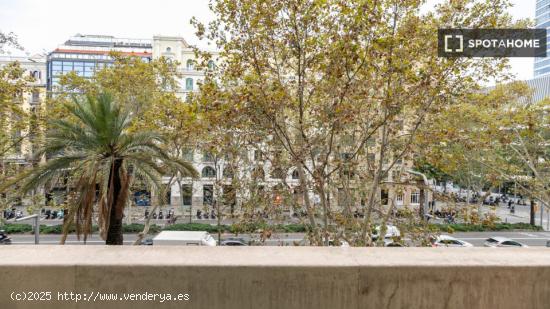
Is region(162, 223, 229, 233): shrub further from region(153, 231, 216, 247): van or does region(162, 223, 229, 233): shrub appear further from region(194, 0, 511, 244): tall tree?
region(194, 0, 511, 244): tall tree

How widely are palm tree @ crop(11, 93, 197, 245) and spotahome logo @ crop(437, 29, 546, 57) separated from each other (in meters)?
5.87

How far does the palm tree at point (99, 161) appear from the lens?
7934 millimetres

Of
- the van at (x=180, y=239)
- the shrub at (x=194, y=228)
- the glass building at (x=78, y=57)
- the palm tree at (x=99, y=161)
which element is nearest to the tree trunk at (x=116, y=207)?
the palm tree at (x=99, y=161)

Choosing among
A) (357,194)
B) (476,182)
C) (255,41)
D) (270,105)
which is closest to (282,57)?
(255,41)

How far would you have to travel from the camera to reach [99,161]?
831 centimetres

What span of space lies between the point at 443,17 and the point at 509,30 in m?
1.88

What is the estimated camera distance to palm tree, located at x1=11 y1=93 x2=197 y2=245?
7.93m

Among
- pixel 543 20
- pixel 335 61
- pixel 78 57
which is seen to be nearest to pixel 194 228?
pixel 335 61

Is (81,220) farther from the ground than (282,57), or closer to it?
closer to it

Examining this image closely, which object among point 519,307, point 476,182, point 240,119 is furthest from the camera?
point 476,182

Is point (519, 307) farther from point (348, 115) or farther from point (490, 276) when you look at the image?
point (348, 115)

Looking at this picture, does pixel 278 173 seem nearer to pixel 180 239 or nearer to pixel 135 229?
pixel 180 239

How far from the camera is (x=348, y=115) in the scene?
708 cm

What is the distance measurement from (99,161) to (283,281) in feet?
23.5
